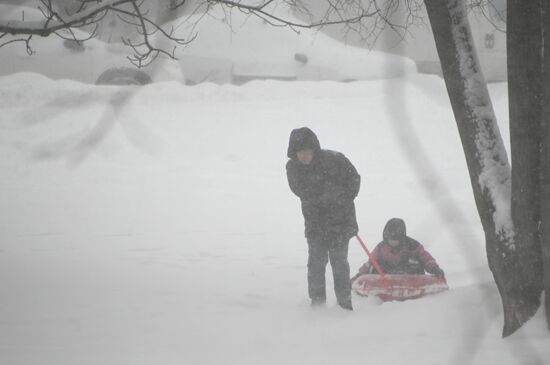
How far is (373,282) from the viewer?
446cm

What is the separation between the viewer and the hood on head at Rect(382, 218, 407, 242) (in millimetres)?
4750

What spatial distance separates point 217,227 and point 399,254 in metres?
3.21

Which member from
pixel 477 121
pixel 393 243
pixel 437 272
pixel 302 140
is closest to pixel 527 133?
pixel 477 121

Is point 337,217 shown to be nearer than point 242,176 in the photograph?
Yes

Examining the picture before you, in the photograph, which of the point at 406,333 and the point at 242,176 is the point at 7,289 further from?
the point at 242,176

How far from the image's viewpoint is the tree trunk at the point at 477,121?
9.80 feet

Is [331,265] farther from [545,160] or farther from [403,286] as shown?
[545,160]

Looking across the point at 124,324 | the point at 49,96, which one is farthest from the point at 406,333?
the point at 49,96

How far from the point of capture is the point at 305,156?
167 inches

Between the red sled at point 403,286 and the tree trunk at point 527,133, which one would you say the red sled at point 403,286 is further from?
the tree trunk at point 527,133

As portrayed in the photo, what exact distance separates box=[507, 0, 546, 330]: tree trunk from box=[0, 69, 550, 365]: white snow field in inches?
9.1

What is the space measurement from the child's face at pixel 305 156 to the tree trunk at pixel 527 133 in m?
1.66

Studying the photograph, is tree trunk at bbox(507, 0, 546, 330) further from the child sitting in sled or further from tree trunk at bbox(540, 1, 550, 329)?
the child sitting in sled

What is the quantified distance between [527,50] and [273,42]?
9505mm
